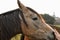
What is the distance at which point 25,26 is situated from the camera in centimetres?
521

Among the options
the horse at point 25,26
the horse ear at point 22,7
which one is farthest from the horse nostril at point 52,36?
the horse ear at point 22,7

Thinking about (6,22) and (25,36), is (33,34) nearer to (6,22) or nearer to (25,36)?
(25,36)

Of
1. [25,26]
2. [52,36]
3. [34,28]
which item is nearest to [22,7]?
[25,26]

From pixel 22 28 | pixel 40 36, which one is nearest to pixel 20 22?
pixel 22 28

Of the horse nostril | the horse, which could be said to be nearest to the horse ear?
the horse

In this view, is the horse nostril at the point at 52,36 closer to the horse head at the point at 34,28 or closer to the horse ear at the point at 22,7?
the horse head at the point at 34,28

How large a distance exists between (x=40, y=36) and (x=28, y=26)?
0.32 m

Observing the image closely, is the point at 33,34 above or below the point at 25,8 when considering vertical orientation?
below

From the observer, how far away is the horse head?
205 inches

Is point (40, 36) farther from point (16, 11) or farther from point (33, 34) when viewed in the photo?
point (16, 11)

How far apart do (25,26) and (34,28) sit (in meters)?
0.20

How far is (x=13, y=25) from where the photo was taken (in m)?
5.37

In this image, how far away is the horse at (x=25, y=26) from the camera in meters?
5.22

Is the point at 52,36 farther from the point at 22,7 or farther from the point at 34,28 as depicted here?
the point at 22,7
